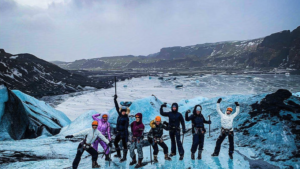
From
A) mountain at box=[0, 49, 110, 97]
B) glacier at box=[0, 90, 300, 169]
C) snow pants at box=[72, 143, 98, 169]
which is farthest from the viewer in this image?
mountain at box=[0, 49, 110, 97]

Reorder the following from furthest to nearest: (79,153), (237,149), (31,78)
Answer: (31,78), (237,149), (79,153)

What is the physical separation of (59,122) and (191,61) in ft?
566

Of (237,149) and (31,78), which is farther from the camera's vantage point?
(31,78)

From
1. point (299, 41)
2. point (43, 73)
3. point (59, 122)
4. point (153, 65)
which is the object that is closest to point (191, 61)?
point (153, 65)

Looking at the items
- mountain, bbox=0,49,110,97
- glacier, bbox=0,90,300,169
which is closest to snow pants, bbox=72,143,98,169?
glacier, bbox=0,90,300,169

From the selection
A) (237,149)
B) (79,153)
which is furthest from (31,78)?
(237,149)

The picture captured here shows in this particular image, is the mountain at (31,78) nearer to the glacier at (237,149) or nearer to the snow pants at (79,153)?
the glacier at (237,149)

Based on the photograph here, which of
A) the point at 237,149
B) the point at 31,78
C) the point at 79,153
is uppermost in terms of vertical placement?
the point at 31,78

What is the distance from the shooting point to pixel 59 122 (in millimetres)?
13203

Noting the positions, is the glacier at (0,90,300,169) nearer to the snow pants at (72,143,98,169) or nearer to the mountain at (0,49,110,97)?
the snow pants at (72,143,98,169)

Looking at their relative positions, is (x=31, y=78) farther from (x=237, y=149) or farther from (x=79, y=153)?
(x=237, y=149)

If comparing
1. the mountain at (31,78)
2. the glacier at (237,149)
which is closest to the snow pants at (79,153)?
the glacier at (237,149)

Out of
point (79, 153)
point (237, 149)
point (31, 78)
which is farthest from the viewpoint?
point (31, 78)

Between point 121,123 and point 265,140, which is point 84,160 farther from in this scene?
point 265,140
